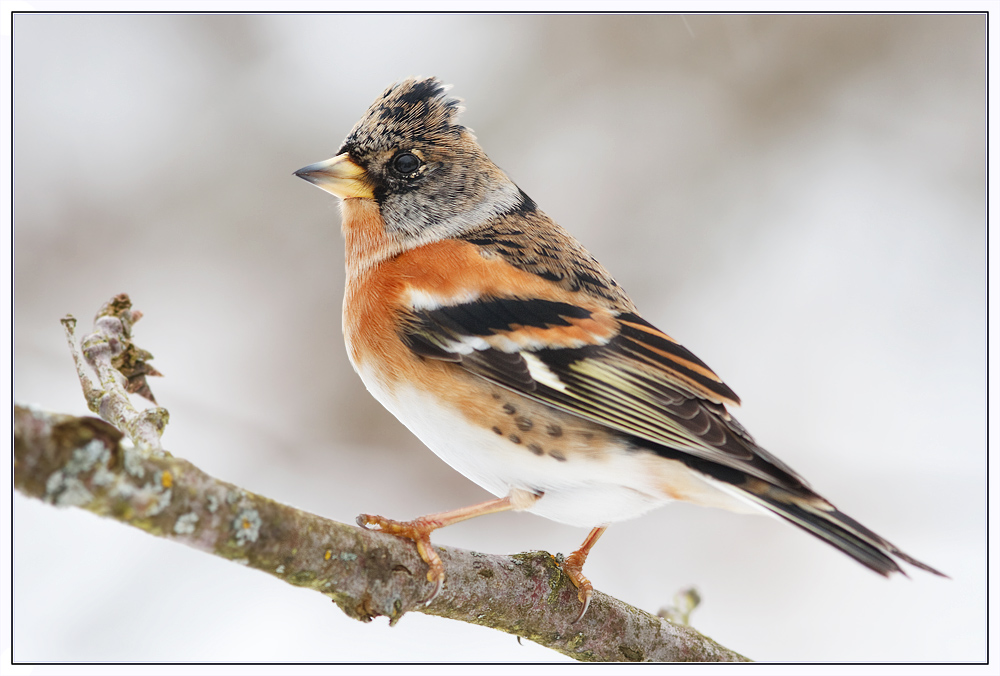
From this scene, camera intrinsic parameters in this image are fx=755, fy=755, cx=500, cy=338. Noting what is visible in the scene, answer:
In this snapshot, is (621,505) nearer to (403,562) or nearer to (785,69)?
(403,562)

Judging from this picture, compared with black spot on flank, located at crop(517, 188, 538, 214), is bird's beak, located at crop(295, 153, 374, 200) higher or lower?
lower

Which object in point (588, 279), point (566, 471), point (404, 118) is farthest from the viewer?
point (404, 118)

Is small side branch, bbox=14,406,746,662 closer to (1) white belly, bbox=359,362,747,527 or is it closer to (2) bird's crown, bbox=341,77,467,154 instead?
(1) white belly, bbox=359,362,747,527

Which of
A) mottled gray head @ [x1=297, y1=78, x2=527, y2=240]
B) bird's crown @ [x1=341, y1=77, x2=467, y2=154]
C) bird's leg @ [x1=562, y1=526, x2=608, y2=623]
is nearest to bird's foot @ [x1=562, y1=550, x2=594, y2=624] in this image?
bird's leg @ [x1=562, y1=526, x2=608, y2=623]

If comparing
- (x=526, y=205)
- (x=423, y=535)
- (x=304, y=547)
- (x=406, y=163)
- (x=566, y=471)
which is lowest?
(x=304, y=547)

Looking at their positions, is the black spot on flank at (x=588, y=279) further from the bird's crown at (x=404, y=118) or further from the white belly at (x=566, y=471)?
the bird's crown at (x=404, y=118)

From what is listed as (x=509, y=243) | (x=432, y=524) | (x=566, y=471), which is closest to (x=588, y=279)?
(x=509, y=243)

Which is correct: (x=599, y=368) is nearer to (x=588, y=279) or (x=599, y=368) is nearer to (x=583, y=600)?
(x=588, y=279)
